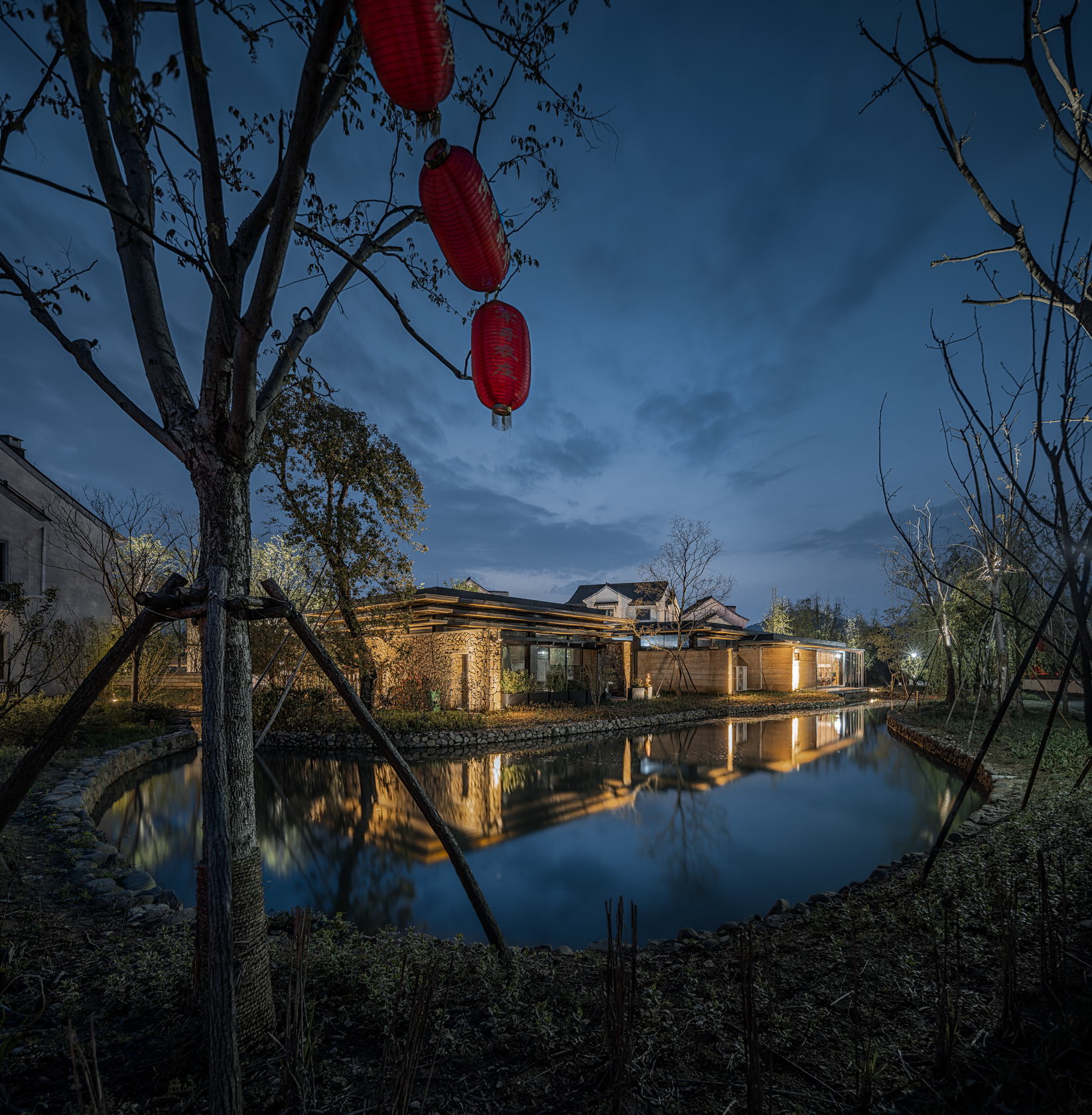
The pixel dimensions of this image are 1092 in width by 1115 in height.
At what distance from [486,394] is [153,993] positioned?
12.1ft

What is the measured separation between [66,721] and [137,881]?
142 inches

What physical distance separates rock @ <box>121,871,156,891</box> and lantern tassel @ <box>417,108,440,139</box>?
5988mm

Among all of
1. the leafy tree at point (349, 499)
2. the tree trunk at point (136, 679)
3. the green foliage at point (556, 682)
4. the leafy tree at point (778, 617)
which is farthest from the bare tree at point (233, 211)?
the leafy tree at point (778, 617)

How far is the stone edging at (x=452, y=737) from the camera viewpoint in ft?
41.8

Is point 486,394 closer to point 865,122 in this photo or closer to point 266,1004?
point 865,122

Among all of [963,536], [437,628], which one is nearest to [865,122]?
[437,628]

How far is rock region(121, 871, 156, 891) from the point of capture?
185 inches

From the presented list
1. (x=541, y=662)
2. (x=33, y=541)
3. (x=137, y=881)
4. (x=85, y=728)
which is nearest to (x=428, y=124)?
(x=137, y=881)

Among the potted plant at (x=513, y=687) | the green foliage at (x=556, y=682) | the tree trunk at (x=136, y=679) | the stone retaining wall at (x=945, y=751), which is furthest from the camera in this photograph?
the green foliage at (x=556, y=682)

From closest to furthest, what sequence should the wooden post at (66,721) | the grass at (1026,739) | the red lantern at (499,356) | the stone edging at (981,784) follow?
the wooden post at (66,721) < the red lantern at (499,356) < the stone edging at (981,784) < the grass at (1026,739)

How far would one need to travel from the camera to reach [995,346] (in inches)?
123

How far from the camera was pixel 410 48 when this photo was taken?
2.00 meters

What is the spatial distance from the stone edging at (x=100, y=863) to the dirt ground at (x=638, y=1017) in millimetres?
302

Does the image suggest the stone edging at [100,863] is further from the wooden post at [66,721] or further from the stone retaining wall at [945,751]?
the stone retaining wall at [945,751]
